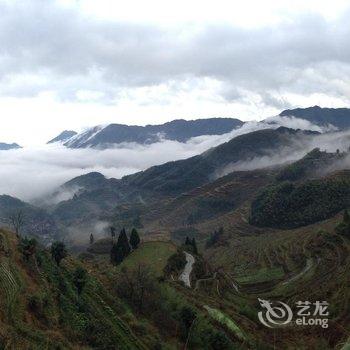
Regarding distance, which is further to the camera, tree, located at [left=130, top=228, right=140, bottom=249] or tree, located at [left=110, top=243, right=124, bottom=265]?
tree, located at [left=130, top=228, right=140, bottom=249]

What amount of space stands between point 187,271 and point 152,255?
39.0ft

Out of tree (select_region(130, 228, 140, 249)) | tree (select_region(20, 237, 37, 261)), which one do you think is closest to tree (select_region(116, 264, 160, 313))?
tree (select_region(20, 237, 37, 261))

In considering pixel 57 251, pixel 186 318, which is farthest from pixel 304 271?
pixel 57 251

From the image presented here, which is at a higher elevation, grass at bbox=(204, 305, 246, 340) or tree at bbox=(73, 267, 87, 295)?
tree at bbox=(73, 267, 87, 295)

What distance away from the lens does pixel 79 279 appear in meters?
76.1

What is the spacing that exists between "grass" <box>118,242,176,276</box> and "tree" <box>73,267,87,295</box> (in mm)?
35468

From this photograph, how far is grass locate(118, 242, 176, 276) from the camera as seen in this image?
401 ft

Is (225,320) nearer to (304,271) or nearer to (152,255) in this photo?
(152,255)

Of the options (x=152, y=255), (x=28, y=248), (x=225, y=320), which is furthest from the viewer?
(x=152, y=255)

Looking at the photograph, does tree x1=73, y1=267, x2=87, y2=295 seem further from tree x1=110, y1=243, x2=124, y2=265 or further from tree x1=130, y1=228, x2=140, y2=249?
tree x1=130, y1=228, x2=140, y2=249

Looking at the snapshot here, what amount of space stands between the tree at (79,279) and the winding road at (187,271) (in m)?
38.3

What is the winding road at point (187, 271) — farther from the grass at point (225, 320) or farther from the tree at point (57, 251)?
the tree at point (57, 251)

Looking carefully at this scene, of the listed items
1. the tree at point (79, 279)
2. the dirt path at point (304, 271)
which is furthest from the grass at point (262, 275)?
the tree at point (79, 279)

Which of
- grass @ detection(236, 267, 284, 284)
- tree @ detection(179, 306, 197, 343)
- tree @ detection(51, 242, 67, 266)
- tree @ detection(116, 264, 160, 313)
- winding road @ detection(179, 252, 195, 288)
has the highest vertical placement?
tree @ detection(51, 242, 67, 266)
